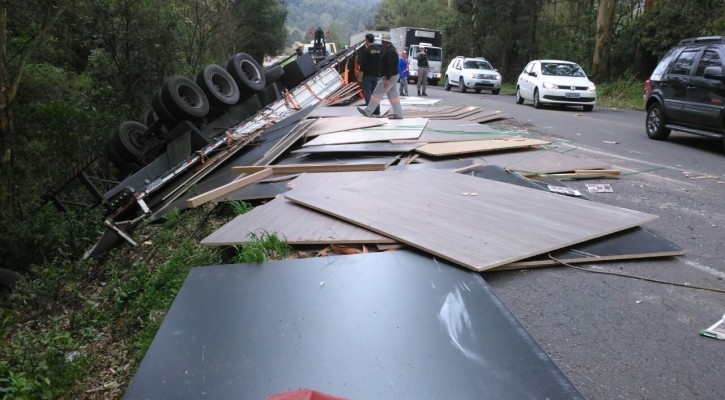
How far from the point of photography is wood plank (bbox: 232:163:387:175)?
21.9 ft

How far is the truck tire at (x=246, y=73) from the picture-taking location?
1166 centimetres

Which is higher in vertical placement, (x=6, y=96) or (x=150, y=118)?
(x=6, y=96)

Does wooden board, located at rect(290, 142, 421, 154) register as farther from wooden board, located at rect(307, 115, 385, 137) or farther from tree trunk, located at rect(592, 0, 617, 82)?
tree trunk, located at rect(592, 0, 617, 82)

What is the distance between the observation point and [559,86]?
1722 cm

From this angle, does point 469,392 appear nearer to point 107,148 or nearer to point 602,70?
point 107,148

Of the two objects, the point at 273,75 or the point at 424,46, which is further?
the point at 424,46

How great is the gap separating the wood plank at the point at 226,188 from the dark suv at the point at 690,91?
7615 mm

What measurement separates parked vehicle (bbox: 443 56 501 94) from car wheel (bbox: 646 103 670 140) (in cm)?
1588

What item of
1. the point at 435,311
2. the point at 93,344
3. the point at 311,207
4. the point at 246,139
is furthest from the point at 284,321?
the point at 246,139

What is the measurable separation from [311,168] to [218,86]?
540 cm

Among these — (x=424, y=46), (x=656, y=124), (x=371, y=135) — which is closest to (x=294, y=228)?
(x=371, y=135)

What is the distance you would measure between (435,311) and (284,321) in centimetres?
89

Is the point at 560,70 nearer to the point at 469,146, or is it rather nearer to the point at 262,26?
the point at 469,146

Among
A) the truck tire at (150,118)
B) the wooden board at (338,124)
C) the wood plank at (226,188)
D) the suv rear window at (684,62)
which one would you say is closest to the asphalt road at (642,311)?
the wood plank at (226,188)
